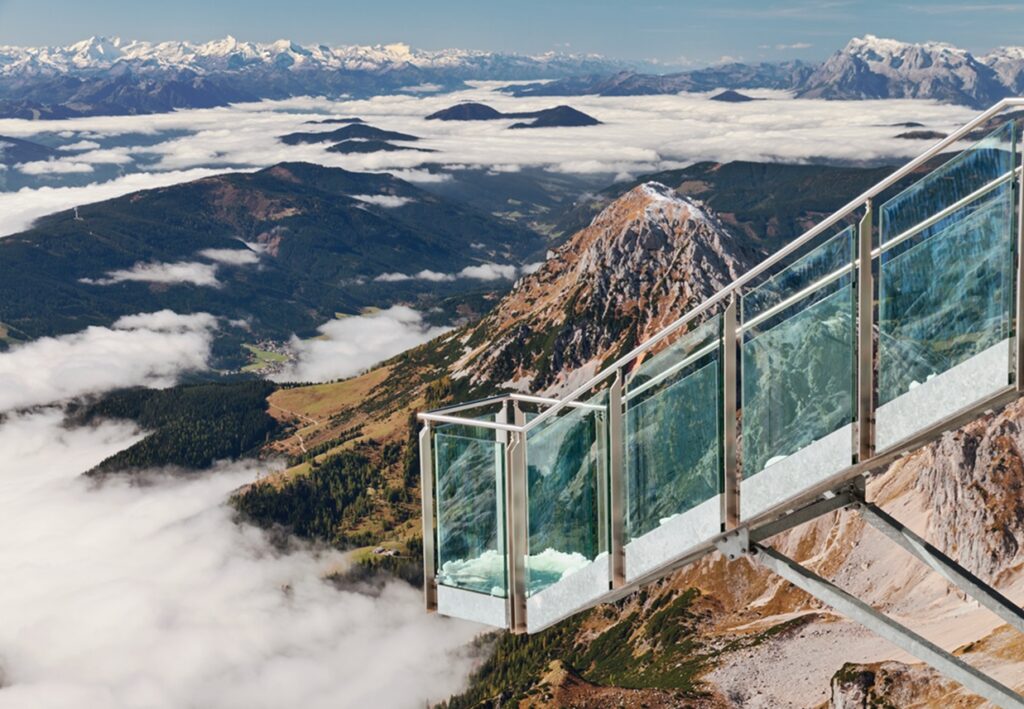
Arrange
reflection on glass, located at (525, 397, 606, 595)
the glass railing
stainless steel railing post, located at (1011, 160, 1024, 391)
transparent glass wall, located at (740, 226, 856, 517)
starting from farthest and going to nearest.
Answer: reflection on glass, located at (525, 397, 606, 595), transparent glass wall, located at (740, 226, 856, 517), the glass railing, stainless steel railing post, located at (1011, 160, 1024, 391)

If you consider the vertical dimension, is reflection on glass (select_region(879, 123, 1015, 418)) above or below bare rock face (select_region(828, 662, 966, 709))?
above

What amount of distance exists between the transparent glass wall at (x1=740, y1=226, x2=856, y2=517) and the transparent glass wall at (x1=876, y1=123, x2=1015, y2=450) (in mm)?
562

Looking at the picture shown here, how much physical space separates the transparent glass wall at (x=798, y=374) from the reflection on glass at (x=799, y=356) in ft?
0.05

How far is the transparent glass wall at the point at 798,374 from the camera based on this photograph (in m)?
14.9

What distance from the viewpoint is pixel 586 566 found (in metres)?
17.2

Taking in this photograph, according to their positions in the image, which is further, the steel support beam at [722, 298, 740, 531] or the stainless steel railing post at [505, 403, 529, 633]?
the stainless steel railing post at [505, 403, 529, 633]

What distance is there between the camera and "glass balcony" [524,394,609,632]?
16719 millimetres

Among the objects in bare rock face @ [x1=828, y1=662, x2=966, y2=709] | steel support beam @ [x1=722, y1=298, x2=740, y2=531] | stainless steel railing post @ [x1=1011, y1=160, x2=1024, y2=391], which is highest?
stainless steel railing post @ [x1=1011, y1=160, x2=1024, y2=391]

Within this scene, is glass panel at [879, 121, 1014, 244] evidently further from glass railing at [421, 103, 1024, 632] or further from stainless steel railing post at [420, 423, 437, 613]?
stainless steel railing post at [420, 423, 437, 613]

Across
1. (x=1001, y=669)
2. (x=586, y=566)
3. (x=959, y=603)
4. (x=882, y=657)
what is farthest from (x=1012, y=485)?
(x=586, y=566)

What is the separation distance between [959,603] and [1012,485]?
23.8m

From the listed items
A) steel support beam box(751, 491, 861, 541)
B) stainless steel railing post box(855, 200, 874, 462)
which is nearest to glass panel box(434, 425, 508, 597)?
steel support beam box(751, 491, 861, 541)

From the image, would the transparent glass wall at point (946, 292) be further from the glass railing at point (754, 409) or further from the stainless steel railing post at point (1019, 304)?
the stainless steel railing post at point (1019, 304)

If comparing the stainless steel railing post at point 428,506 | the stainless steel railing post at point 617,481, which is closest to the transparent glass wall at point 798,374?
the stainless steel railing post at point 617,481
